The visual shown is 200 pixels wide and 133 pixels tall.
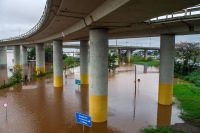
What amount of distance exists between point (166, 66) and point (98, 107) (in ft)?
26.3

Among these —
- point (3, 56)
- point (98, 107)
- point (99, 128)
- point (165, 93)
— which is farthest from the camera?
point (3, 56)

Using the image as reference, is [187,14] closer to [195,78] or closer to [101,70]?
[101,70]

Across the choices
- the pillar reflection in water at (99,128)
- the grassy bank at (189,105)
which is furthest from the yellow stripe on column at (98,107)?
the grassy bank at (189,105)

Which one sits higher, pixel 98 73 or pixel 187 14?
pixel 187 14

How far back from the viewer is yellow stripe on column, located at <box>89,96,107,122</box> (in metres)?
16.0

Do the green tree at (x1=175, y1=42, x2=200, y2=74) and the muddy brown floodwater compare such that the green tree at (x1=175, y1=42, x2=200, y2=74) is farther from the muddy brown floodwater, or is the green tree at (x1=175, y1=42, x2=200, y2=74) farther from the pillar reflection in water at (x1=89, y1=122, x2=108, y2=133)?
the pillar reflection in water at (x1=89, y1=122, x2=108, y2=133)

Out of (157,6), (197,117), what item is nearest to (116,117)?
(197,117)

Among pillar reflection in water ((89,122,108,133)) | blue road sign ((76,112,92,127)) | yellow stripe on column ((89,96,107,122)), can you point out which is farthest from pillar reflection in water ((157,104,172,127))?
blue road sign ((76,112,92,127))

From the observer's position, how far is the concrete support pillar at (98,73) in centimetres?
1548

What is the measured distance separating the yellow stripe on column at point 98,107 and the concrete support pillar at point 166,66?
7105 mm

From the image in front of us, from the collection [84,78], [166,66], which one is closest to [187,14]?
[166,66]

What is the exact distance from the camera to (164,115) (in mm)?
17953

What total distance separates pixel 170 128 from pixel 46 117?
9175 millimetres

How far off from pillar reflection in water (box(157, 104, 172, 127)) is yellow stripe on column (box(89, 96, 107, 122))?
13.1ft
